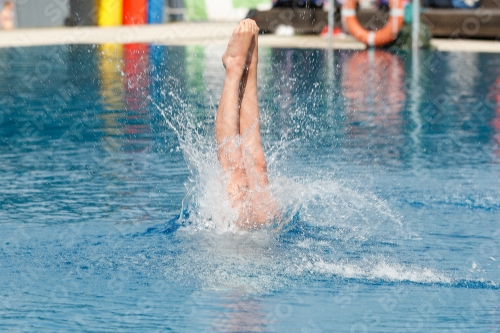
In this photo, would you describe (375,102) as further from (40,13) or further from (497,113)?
(40,13)

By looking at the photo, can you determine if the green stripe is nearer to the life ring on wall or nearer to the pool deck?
the pool deck

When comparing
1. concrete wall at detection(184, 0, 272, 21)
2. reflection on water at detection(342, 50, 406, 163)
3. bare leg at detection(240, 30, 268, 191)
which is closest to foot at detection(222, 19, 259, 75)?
bare leg at detection(240, 30, 268, 191)

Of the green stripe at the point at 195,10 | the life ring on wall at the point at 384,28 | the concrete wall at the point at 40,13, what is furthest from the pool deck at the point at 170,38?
the green stripe at the point at 195,10

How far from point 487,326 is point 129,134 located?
485 centimetres

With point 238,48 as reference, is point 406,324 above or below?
below

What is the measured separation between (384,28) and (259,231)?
1218 cm

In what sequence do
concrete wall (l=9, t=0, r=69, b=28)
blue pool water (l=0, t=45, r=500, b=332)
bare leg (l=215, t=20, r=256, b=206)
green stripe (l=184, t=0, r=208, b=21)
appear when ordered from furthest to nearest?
green stripe (l=184, t=0, r=208, b=21), concrete wall (l=9, t=0, r=69, b=28), bare leg (l=215, t=20, r=256, b=206), blue pool water (l=0, t=45, r=500, b=332)

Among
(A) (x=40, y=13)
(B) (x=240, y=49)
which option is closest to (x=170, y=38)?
(A) (x=40, y=13)

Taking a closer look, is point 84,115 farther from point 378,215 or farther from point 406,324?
point 406,324

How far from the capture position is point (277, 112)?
9445 millimetres

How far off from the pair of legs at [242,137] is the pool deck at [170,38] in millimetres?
11642

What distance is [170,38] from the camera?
1862 centimetres

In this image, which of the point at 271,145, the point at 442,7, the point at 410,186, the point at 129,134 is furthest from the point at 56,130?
the point at 442,7

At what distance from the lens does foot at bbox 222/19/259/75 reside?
520cm
